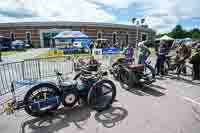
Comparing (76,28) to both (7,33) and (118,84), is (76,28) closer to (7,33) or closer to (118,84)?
(7,33)

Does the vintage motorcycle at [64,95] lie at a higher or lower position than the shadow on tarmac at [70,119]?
higher

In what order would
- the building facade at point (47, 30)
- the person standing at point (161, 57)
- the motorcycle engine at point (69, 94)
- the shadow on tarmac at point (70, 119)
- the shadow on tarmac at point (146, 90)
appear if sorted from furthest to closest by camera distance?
the building facade at point (47, 30)
the person standing at point (161, 57)
the shadow on tarmac at point (146, 90)
the motorcycle engine at point (69, 94)
the shadow on tarmac at point (70, 119)

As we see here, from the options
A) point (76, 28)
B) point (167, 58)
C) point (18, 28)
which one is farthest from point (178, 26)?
point (167, 58)

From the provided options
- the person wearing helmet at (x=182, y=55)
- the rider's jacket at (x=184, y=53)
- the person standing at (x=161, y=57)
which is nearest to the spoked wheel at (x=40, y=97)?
the person standing at (x=161, y=57)

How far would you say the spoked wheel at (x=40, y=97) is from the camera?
3141 mm

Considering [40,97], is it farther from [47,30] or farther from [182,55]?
[47,30]

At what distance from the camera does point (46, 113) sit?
3381 mm

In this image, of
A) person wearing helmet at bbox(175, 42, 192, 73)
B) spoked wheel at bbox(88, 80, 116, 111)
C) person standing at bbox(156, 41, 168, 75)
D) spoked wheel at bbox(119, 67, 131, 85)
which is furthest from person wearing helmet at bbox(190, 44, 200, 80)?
spoked wheel at bbox(88, 80, 116, 111)

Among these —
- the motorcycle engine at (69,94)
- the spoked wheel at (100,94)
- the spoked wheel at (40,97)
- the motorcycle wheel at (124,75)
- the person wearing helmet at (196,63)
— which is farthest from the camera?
the person wearing helmet at (196,63)

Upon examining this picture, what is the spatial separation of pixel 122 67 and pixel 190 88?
256 centimetres

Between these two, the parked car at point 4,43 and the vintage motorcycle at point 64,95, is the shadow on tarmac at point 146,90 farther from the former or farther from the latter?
the parked car at point 4,43

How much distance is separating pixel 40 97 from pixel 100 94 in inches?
60.1

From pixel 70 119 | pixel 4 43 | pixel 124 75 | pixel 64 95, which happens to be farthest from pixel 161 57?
pixel 4 43

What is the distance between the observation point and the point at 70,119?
3.25 m
